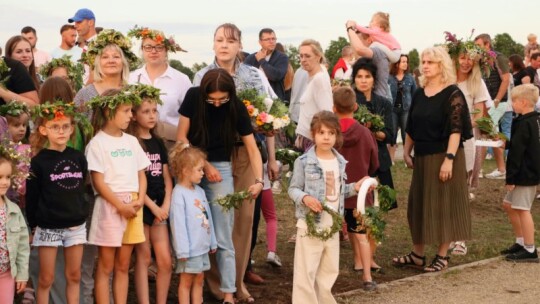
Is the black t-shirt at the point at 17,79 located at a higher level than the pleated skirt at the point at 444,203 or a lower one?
higher

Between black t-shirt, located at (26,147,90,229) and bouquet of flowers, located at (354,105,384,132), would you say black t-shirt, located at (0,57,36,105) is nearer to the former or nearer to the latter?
black t-shirt, located at (26,147,90,229)

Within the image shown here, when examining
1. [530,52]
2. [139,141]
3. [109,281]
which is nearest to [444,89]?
[139,141]

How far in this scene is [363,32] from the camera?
1012 cm

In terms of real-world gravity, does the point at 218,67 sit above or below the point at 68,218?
above

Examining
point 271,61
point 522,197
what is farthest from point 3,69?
point 271,61

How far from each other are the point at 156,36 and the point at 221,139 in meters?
1.15

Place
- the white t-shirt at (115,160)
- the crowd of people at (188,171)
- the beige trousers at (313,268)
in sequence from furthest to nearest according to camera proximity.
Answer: the beige trousers at (313,268) < the white t-shirt at (115,160) < the crowd of people at (188,171)

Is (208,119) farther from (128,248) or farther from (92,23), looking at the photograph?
(92,23)

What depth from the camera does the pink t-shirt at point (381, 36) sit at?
10.1 meters

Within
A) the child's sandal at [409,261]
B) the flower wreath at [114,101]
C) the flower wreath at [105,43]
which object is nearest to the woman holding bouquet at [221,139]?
the flower wreath at [114,101]

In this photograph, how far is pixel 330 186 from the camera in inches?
273

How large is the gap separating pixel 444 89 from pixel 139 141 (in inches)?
139

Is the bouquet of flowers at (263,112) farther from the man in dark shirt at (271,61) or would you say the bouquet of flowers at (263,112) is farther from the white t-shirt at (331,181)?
the man in dark shirt at (271,61)

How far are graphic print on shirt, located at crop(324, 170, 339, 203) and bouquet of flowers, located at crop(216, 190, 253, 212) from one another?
689mm
